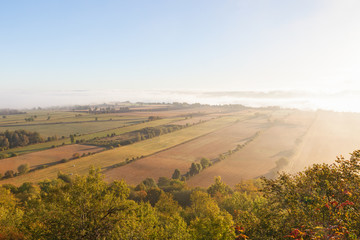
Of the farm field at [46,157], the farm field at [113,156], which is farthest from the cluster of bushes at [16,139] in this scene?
the farm field at [113,156]

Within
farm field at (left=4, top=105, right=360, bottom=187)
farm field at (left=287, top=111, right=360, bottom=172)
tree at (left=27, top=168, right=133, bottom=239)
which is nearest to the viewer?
tree at (left=27, top=168, right=133, bottom=239)

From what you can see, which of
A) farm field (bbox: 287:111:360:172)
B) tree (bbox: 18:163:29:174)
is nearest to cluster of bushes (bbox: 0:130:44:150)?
tree (bbox: 18:163:29:174)

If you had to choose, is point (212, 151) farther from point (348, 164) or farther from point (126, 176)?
point (348, 164)

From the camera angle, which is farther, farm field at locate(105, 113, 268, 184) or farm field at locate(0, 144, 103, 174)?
farm field at locate(0, 144, 103, 174)

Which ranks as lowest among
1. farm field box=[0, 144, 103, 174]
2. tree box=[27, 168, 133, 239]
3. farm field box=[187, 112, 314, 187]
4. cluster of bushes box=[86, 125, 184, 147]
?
farm field box=[187, 112, 314, 187]

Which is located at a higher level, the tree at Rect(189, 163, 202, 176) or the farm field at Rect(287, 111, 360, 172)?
the farm field at Rect(287, 111, 360, 172)

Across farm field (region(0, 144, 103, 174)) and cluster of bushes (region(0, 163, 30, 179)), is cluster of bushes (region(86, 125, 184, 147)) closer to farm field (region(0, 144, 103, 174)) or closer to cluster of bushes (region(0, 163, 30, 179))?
farm field (region(0, 144, 103, 174))

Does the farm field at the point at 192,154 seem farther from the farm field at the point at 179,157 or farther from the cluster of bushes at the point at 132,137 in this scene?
the cluster of bushes at the point at 132,137
